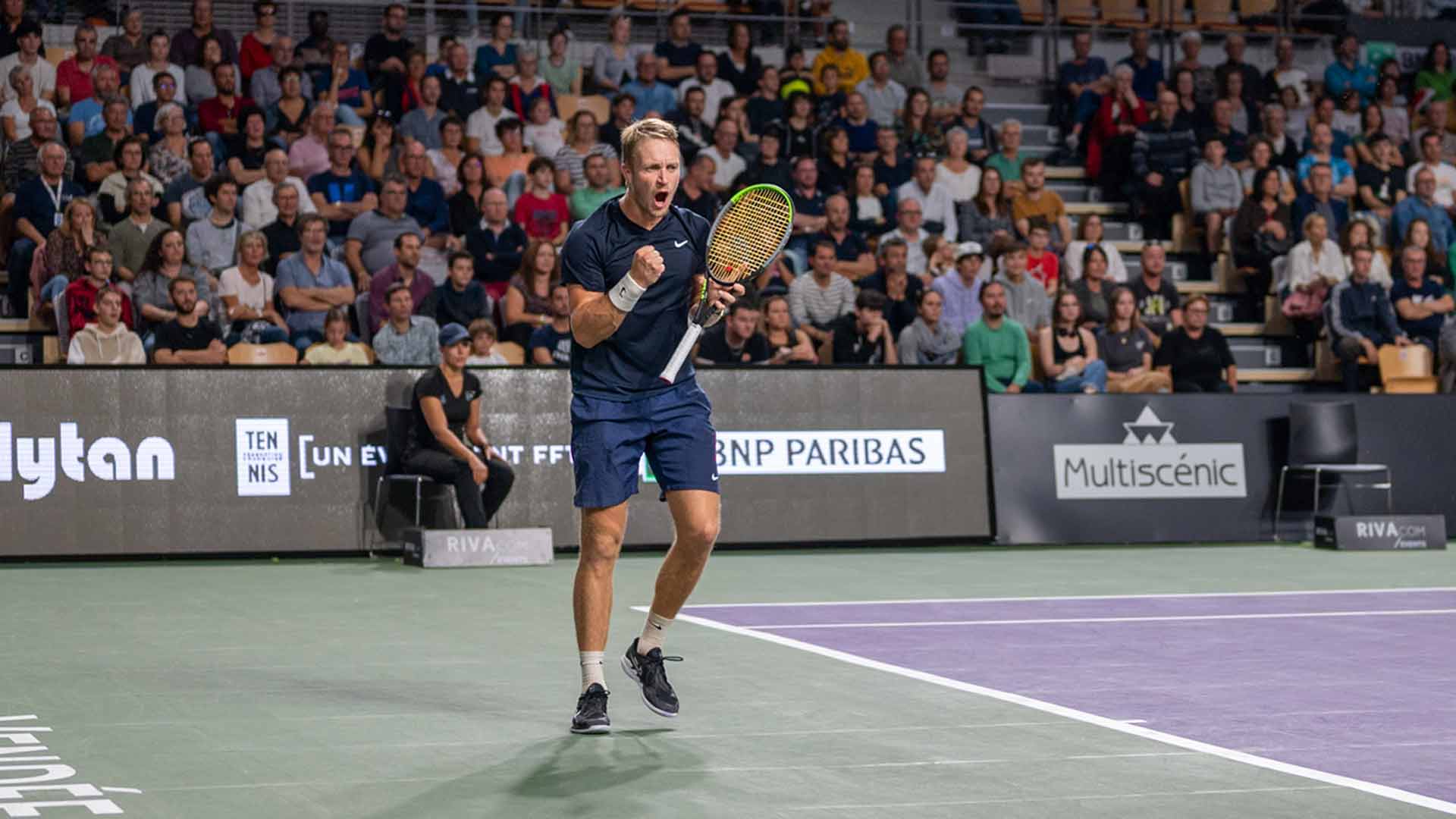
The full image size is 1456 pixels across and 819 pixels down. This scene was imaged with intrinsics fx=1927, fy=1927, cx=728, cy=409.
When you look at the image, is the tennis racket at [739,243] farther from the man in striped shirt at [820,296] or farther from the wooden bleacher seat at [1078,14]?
the wooden bleacher seat at [1078,14]

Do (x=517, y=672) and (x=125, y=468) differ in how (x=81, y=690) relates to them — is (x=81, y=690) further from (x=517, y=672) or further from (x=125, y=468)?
(x=125, y=468)

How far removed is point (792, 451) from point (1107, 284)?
5336 millimetres

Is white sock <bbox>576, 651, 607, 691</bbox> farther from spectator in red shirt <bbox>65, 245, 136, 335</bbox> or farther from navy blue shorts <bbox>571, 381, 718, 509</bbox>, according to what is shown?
spectator in red shirt <bbox>65, 245, 136, 335</bbox>

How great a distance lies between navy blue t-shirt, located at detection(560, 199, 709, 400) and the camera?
7.16 meters

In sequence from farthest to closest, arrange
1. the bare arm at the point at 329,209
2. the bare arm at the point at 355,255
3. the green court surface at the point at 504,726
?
the bare arm at the point at 329,209 < the bare arm at the point at 355,255 < the green court surface at the point at 504,726

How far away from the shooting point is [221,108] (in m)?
19.5

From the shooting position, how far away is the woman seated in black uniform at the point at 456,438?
1476 cm

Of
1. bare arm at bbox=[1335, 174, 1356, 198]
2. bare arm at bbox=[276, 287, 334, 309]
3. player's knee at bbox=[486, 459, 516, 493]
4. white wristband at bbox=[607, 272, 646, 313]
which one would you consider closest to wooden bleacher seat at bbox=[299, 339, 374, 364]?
bare arm at bbox=[276, 287, 334, 309]

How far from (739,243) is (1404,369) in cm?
1437

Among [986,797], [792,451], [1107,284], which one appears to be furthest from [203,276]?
[986,797]

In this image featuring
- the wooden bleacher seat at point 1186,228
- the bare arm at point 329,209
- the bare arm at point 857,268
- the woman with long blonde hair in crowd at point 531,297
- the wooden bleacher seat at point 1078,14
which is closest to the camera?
the woman with long blonde hair in crowd at point 531,297

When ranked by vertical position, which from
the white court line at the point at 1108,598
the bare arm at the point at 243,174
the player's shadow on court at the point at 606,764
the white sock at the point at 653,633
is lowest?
the white court line at the point at 1108,598

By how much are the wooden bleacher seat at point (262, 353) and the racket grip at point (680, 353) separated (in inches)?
384

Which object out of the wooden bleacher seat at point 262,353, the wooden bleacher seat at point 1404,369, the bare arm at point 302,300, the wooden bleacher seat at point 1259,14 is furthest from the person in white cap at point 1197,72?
the wooden bleacher seat at point 262,353
